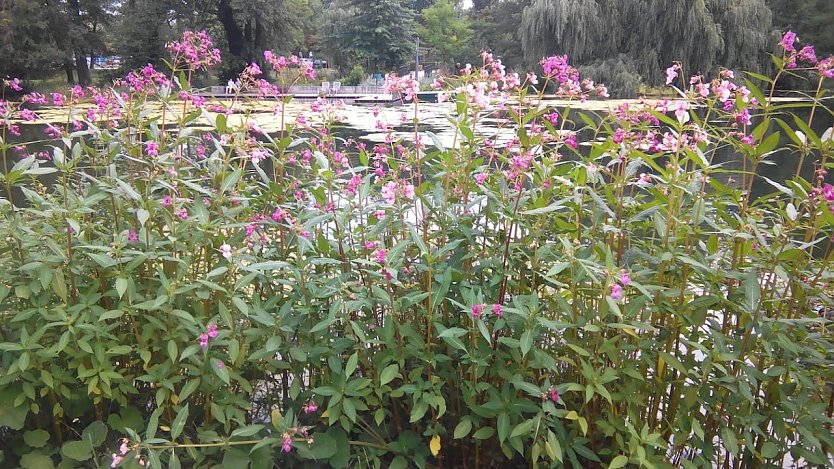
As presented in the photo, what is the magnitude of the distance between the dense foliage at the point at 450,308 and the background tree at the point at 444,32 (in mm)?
33002

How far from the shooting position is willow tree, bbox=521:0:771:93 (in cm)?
1498

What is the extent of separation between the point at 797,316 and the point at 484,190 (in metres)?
0.81

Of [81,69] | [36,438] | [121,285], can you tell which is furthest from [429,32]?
[121,285]

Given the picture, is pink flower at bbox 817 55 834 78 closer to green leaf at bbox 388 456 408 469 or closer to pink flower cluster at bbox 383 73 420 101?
pink flower cluster at bbox 383 73 420 101

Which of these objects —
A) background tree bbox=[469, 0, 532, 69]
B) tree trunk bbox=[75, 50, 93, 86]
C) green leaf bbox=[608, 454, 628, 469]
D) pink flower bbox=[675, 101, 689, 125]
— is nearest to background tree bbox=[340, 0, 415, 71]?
background tree bbox=[469, 0, 532, 69]

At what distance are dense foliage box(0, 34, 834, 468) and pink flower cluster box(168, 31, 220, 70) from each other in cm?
17

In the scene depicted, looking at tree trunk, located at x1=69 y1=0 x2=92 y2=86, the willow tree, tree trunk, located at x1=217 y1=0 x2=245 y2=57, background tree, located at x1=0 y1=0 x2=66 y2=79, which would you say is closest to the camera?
the willow tree

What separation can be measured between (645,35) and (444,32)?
20040 mm

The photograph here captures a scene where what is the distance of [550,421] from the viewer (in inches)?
53.9

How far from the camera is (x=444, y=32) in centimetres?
3441

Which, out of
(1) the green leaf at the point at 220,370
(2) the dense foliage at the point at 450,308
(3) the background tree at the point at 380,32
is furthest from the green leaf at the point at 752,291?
(3) the background tree at the point at 380,32

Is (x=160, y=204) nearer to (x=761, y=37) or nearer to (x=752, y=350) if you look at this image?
(x=752, y=350)

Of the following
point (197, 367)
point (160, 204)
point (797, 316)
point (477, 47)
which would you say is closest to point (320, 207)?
point (160, 204)

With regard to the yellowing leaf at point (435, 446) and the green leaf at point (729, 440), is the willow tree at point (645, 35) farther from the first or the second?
the yellowing leaf at point (435, 446)
